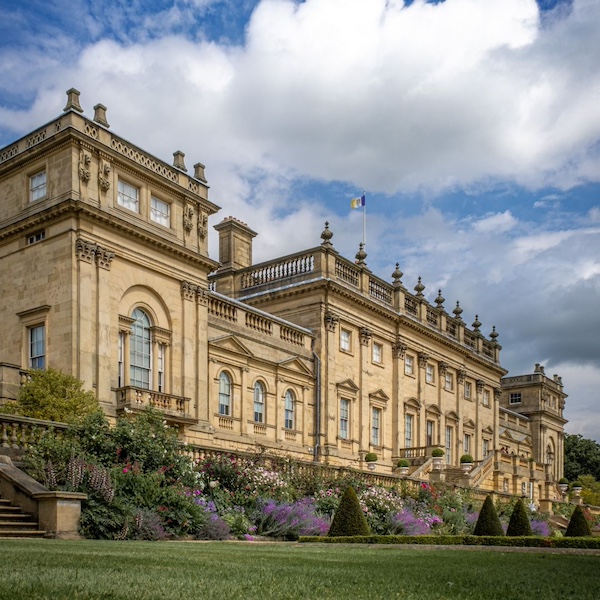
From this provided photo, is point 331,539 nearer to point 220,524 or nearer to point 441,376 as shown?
point 220,524

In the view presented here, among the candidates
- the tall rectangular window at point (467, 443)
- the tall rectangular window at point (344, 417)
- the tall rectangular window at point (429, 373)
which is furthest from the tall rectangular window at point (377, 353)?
the tall rectangular window at point (467, 443)

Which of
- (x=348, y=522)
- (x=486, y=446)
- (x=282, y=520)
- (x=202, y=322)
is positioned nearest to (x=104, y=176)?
(x=202, y=322)

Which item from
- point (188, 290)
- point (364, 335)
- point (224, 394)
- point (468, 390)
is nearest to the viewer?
point (188, 290)

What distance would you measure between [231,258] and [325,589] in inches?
1451

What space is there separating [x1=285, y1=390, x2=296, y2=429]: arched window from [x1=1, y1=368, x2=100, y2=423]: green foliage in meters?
14.4

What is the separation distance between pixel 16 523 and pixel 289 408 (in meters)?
24.2

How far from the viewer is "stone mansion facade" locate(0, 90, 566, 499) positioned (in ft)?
90.5

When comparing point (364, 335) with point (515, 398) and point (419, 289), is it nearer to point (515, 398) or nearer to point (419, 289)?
point (419, 289)

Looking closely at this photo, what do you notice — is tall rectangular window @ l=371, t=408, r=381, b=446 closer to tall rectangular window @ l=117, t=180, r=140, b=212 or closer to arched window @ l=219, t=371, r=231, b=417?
arched window @ l=219, t=371, r=231, b=417

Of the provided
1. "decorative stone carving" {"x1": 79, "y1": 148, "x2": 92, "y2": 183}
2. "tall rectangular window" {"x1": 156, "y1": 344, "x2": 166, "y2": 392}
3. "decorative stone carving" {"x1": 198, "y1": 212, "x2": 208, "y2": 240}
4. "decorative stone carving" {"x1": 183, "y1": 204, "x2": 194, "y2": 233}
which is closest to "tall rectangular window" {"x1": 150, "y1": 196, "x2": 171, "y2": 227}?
"decorative stone carving" {"x1": 183, "y1": 204, "x2": 194, "y2": 233}

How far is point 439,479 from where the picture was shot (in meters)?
37.6

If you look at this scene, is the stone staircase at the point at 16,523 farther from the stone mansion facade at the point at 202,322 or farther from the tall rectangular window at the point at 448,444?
the tall rectangular window at the point at 448,444

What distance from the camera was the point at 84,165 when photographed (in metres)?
27.7

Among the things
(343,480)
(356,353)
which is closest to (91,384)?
(343,480)
